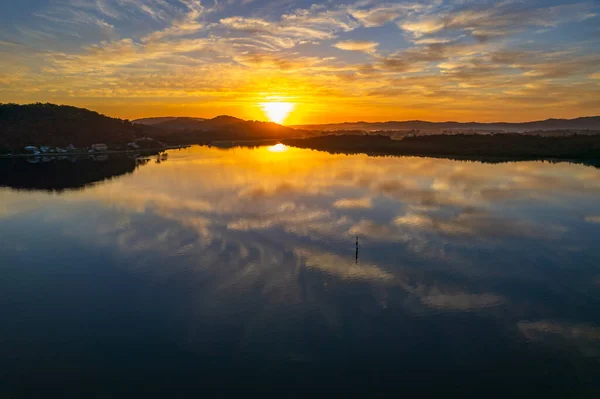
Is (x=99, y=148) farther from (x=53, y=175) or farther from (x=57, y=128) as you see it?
(x=53, y=175)

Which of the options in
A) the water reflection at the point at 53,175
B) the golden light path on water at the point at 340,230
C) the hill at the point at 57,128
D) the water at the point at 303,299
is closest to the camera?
the water at the point at 303,299

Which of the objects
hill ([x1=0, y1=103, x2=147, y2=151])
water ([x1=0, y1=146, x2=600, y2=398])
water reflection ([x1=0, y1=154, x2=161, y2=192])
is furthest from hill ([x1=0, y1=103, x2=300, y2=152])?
water ([x1=0, y1=146, x2=600, y2=398])

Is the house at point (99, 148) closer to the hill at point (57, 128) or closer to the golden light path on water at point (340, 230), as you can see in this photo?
the hill at point (57, 128)

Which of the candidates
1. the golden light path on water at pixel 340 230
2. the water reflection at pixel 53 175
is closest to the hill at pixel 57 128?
the water reflection at pixel 53 175

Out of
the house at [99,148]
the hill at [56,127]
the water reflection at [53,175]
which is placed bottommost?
the water reflection at [53,175]

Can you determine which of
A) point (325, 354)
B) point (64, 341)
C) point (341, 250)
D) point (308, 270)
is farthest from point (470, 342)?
point (64, 341)

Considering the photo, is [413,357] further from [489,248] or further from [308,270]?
[489,248]

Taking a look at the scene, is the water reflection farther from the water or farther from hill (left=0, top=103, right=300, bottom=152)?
hill (left=0, top=103, right=300, bottom=152)

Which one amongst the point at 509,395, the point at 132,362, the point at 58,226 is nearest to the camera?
the point at 509,395
